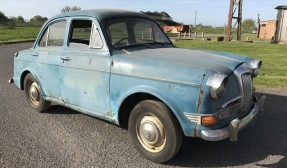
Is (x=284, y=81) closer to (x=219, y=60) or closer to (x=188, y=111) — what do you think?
(x=219, y=60)

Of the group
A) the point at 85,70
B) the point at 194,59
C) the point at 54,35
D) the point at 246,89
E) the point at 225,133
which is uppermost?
the point at 54,35

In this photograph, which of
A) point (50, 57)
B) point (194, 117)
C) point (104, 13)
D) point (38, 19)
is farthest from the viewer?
point (38, 19)

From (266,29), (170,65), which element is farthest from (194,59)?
(266,29)

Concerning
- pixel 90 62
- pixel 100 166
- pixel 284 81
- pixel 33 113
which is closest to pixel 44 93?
pixel 33 113

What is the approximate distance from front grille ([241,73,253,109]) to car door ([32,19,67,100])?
280 cm

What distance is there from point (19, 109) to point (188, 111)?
3.80 metres

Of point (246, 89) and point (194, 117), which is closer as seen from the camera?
point (194, 117)

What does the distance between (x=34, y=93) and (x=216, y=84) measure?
3755 mm

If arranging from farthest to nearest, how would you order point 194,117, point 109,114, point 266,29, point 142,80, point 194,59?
1. point 266,29
2. point 109,114
3. point 194,59
4. point 142,80
5. point 194,117

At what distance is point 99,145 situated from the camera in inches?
170

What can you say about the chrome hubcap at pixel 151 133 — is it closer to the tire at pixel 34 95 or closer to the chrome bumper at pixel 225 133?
the chrome bumper at pixel 225 133

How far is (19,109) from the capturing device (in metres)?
5.96

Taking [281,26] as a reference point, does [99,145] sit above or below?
below

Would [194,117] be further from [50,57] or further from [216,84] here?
[50,57]
